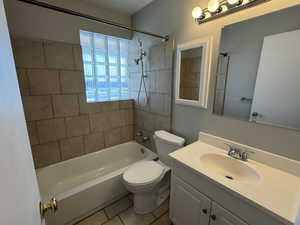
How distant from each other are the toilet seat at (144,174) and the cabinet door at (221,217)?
66 cm

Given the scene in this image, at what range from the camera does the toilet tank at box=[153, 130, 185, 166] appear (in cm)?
161

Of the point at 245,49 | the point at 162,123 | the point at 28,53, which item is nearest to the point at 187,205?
the point at 162,123

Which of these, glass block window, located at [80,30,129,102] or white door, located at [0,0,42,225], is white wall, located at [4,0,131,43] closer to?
glass block window, located at [80,30,129,102]

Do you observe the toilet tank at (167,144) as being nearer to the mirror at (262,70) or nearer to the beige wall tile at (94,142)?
the mirror at (262,70)

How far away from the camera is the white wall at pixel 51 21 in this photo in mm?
1544

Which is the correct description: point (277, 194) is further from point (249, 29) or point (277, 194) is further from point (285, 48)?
point (249, 29)

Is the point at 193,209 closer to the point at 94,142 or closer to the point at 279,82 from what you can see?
the point at 279,82

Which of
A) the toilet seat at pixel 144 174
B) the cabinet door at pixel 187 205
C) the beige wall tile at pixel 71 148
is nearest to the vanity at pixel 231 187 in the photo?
the cabinet door at pixel 187 205

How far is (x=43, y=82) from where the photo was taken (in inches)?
68.8

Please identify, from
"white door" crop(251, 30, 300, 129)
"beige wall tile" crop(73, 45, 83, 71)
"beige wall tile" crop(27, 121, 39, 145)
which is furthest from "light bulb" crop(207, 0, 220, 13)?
"beige wall tile" crop(27, 121, 39, 145)

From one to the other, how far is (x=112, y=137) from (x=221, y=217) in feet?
6.20

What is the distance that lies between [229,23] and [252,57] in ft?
1.18

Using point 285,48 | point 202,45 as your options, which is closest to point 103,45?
point 202,45

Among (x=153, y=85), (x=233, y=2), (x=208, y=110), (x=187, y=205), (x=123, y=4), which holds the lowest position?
(x=187, y=205)
